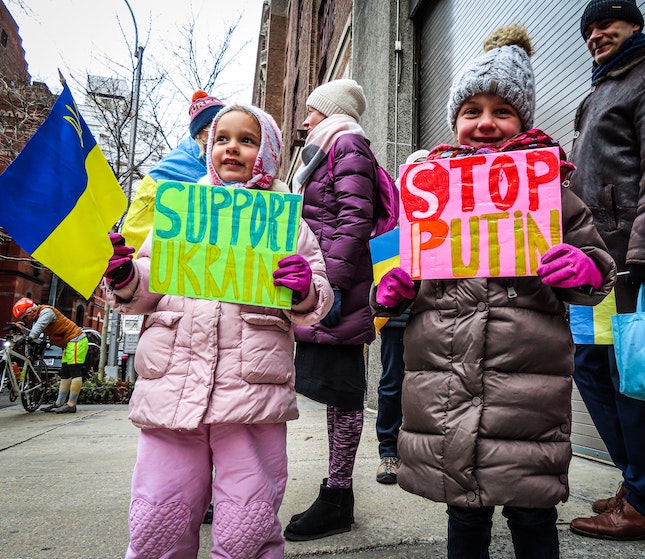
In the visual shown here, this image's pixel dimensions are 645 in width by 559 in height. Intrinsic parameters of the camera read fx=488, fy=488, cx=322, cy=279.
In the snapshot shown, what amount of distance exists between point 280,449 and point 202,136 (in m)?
1.80

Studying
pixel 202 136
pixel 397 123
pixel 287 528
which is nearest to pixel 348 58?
pixel 397 123

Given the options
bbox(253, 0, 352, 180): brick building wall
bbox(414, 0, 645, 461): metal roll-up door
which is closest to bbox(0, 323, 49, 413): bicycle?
bbox(253, 0, 352, 180): brick building wall

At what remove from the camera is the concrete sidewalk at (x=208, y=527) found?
1905 millimetres

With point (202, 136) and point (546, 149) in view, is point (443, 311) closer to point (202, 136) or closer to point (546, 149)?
point (546, 149)

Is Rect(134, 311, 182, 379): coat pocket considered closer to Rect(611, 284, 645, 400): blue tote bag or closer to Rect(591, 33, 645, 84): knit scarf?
Rect(611, 284, 645, 400): blue tote bag

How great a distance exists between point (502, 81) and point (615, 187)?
0.74m

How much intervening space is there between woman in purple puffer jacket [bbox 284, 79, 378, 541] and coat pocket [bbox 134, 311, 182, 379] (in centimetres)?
71

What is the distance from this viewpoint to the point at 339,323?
216 centimetres

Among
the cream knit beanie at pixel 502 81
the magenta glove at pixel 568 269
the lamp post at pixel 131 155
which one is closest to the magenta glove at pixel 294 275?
the magenta glove at pixel 568 269

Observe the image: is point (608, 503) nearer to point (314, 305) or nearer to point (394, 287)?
point (394, 287)

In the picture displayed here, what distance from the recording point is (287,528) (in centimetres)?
202

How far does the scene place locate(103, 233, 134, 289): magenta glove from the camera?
1.52m

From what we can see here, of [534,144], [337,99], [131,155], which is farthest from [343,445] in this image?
[131,155]

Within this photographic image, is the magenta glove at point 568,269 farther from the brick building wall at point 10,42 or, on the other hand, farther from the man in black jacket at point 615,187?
the brick building wall at point 10,42
